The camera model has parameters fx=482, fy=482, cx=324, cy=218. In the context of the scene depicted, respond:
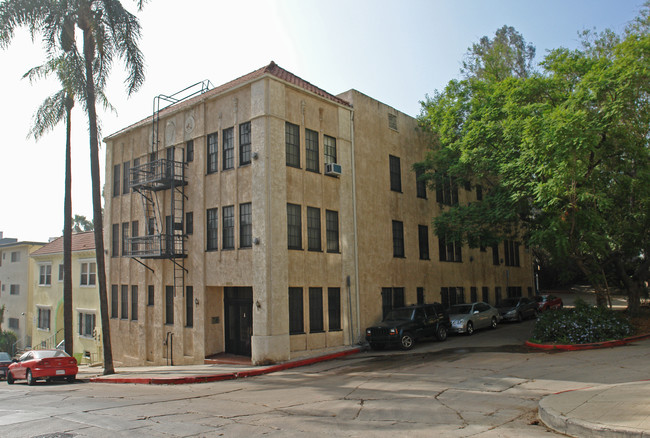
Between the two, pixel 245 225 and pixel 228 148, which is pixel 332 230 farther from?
pixel 228 148

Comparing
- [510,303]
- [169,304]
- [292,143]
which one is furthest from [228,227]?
[510,303]

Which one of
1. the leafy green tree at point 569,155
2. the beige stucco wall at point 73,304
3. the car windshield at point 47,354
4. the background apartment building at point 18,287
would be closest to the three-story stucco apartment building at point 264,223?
the leafy green tree at point 569,155

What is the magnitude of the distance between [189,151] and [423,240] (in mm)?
13268

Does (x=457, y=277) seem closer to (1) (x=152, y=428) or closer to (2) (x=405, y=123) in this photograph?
(2) (x=405, y=123)

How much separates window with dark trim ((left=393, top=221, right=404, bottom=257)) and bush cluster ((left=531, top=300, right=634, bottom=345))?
25.6 ft

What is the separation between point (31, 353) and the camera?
65.0ft

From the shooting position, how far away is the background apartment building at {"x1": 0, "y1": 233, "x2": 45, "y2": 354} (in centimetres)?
3925

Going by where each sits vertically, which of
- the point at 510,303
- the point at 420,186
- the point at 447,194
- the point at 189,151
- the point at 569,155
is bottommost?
the point at 510,303

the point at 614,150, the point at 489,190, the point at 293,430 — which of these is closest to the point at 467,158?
the point at 489,190

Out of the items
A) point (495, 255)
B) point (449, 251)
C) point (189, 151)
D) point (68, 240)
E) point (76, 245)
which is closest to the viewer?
point (189, 151)

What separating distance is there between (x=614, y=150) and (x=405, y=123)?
1113 centimetres

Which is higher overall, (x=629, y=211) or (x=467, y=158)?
(x=467, y=158)

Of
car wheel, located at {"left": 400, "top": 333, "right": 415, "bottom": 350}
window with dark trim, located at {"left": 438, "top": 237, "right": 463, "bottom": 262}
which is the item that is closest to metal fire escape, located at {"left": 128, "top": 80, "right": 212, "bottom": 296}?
car wheel, located at {"left": 400, "top": 333, "right": 415, "bottom": 350}

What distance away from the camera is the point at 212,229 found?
20.5 meters
